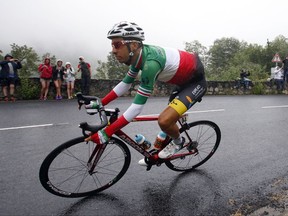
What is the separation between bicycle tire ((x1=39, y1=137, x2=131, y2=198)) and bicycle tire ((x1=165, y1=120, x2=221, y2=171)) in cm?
83

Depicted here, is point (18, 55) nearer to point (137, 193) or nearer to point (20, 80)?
point (20, 80)

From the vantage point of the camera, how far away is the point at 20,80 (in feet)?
40.7

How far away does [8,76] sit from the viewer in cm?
1163

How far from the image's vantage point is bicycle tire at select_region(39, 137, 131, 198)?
339 cm

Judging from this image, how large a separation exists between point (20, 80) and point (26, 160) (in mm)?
8525

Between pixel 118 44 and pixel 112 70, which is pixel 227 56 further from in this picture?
pixel 118 44

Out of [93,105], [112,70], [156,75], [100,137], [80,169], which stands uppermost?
[156,75]

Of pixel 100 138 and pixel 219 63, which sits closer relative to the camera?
pixel 100 138

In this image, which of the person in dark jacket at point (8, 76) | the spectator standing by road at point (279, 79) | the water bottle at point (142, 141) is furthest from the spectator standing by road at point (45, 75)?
the spectator standing by road at point (279, 79)

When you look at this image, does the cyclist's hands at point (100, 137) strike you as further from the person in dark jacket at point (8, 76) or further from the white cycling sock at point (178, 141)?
the person in dark jacket at point (8, 76)

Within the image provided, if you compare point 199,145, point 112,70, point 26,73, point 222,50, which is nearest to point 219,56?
point 222,50

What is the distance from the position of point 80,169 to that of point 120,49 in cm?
177

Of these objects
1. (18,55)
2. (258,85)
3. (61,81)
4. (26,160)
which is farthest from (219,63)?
(26,160)

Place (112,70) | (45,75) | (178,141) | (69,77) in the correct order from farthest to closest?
(112,70) → (69,77) → (45,75) → (178,141)
